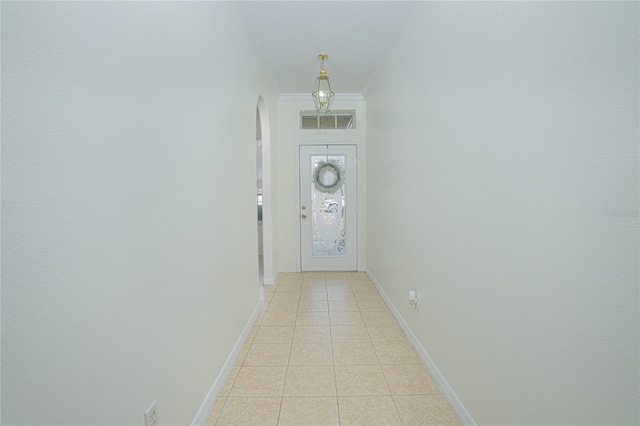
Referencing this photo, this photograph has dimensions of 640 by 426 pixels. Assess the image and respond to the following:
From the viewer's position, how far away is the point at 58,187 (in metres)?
0.75

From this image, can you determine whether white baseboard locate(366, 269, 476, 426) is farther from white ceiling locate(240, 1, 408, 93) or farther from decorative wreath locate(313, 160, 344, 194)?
white ceiling locate(240, 1, 408, 93)

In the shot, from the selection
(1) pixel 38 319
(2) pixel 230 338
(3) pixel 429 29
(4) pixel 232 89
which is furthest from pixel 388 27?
(1) pixel 38 319

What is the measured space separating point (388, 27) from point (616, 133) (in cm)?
248

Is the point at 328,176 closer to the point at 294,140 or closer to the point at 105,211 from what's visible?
the point at 294,140

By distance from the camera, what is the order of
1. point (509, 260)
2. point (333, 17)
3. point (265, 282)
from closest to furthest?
point (509, 260) → point (333, 17) → point (265, 282)

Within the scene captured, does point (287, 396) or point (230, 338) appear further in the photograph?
point (230, 338)

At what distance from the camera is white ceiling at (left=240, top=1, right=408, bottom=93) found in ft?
8.29

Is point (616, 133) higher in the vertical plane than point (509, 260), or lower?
higher

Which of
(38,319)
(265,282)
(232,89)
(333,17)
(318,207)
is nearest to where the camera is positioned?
(38,319)

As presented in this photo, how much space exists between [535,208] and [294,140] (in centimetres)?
402

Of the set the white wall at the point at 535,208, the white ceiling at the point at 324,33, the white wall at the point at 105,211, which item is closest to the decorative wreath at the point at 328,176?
the white ceiling at the point at 324,33

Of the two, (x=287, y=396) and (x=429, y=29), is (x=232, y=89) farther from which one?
(x=287, y=396)

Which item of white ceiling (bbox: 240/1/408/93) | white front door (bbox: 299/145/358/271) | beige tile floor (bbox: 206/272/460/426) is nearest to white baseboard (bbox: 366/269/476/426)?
beige tile floor (bbox: 206/272/460/426)

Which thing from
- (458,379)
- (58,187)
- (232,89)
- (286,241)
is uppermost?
(232,89)
